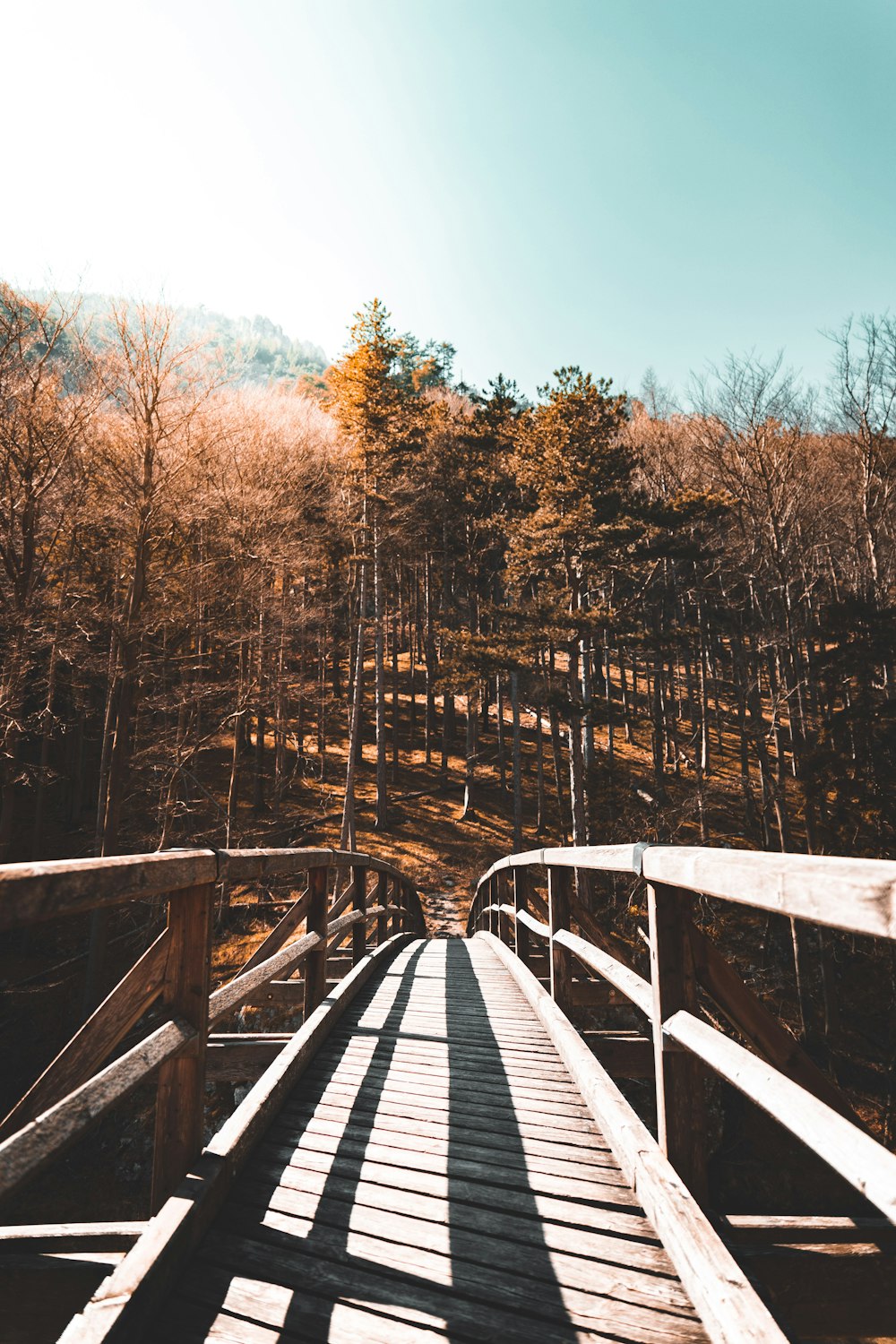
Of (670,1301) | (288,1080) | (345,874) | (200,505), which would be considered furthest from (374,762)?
(670,1301)

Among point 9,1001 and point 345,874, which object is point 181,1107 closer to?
point 9,1001

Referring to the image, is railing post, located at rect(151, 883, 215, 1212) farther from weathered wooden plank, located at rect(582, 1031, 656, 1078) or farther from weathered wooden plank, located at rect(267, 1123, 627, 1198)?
weathered wooden plank, located at rect(582, 1031, 656, 1078)

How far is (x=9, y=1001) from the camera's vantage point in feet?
44.2

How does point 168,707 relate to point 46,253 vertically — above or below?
below

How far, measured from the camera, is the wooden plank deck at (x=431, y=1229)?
5.46ft

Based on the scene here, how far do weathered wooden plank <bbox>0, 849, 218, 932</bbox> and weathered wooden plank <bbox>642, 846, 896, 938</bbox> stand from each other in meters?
1.36

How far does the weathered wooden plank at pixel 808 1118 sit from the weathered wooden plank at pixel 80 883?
143 centimetres

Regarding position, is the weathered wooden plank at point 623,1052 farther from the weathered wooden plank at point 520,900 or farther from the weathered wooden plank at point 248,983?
the weathered wooden plank at point 248,983

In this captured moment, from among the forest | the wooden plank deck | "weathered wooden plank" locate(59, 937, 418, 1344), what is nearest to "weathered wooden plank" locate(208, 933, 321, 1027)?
"weathered wooden plank" locate(59, 937, 418, 1344)

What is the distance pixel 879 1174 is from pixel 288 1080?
2812mm

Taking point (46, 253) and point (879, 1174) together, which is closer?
point (879, 1174)

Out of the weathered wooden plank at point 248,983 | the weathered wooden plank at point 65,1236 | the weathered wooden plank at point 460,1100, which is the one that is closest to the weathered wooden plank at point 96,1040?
the weathered wooden plank at point 248,983

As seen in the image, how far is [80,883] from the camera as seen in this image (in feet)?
4.70

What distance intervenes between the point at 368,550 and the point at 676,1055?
695 inches
